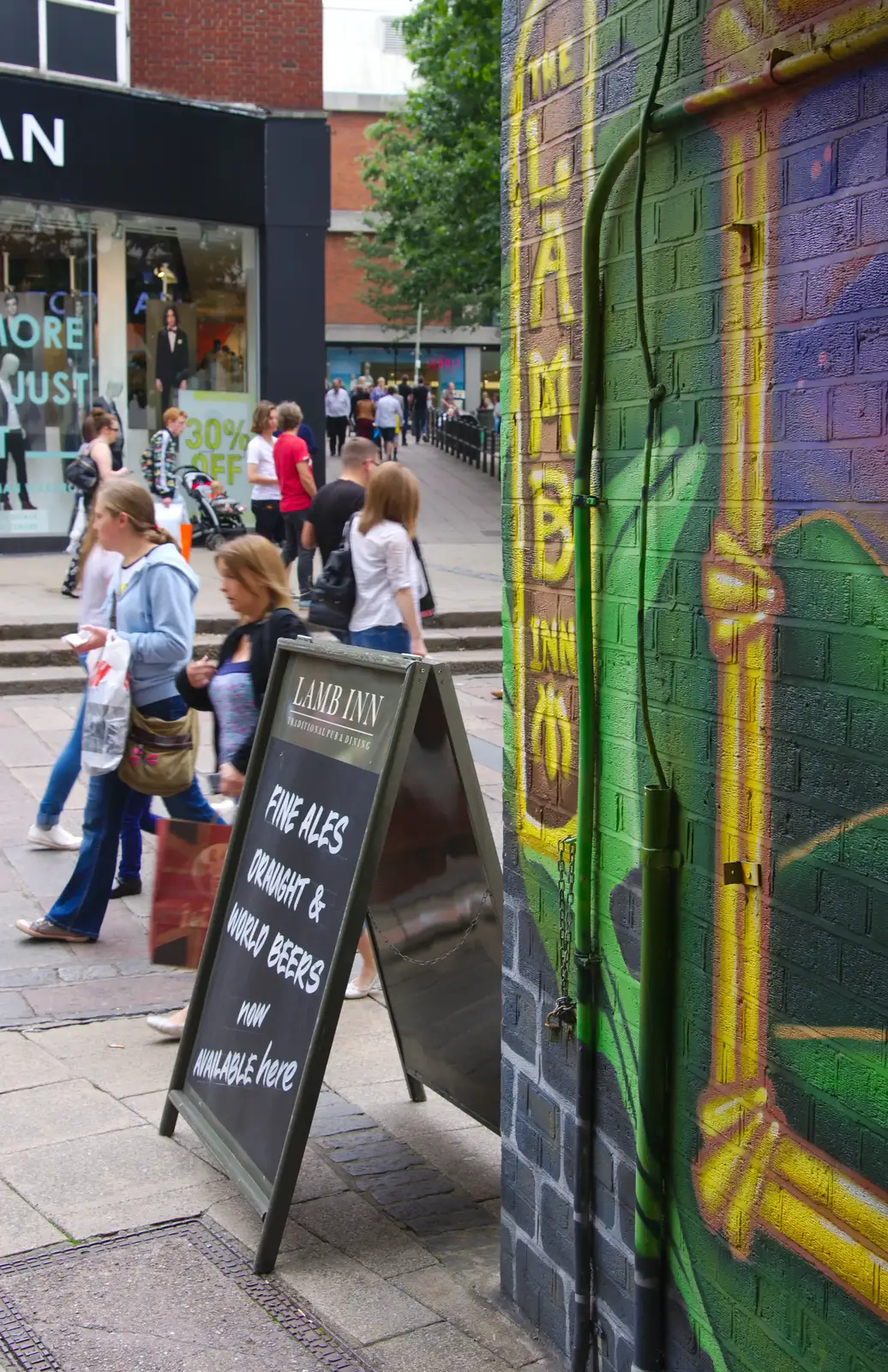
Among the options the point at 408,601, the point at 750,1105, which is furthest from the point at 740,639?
the point at 408,601

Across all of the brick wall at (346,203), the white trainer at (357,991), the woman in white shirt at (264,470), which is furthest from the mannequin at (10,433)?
the brick wall at (346,203)

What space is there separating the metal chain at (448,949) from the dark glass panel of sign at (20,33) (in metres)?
15.5

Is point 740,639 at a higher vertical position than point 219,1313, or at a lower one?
higher

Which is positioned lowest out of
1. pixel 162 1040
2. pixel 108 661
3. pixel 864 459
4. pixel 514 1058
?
pixel 162 1040

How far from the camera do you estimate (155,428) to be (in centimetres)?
1881

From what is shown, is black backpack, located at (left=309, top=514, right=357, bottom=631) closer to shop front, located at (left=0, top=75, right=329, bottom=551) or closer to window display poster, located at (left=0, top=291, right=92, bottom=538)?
shop front, located at (left=0, top=75, right=329, bottom=551)

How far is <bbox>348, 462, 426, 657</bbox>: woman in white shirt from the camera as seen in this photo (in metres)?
6.68

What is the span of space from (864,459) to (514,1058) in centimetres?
179

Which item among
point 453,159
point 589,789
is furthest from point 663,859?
point 453,159

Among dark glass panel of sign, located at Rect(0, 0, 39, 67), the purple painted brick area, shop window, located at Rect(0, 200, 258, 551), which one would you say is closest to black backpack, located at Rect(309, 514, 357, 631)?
the purple painted brick area

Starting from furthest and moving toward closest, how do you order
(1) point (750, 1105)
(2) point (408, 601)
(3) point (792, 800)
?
(2) point (408, 601) < (1) point (750, 1105) < (3) point (792, 800)

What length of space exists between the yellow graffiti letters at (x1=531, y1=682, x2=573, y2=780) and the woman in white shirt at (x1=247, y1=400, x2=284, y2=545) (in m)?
11.7

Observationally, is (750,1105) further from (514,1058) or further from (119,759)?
(119,759)

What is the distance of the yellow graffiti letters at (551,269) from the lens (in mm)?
3033
